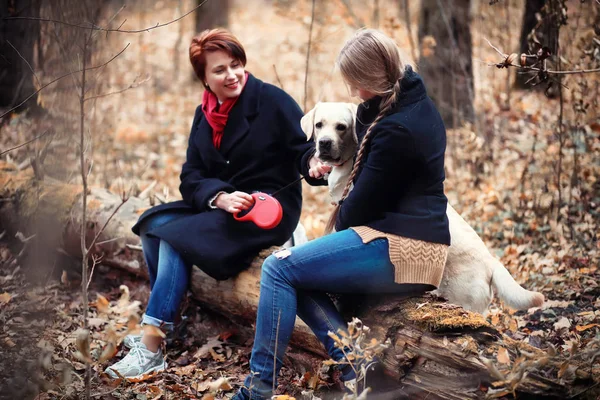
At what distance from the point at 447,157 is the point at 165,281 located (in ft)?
14.8

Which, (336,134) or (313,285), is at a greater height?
(336,134)

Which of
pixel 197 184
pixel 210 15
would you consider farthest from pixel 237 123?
pixel 210 15

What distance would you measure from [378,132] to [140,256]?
241cm

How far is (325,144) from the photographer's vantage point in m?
3.36

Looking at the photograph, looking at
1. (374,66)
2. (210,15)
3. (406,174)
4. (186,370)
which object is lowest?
(186,370)

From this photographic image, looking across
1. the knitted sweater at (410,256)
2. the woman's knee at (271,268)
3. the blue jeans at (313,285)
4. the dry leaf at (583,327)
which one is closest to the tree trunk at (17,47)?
the woman's knee at (271,268)

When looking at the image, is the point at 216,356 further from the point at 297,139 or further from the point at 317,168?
the point at 297,139

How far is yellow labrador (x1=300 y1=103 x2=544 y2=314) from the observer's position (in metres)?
3.14

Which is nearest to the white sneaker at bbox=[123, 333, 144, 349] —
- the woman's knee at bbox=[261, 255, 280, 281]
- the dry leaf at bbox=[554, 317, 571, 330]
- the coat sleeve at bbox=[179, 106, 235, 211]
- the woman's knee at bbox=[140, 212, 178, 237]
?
the woman's knee at bbox=[140, 212, 178, 237]

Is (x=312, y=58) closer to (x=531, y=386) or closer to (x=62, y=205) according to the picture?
(x=62, y=205)

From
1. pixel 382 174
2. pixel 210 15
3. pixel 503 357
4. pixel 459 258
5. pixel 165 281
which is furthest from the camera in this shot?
pixel 210 15

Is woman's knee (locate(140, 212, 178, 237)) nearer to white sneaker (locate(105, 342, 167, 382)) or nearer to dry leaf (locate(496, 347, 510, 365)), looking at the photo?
white sneaker (locate(105, 342, 167, 382))

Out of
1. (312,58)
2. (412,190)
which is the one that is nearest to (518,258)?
(412,190)

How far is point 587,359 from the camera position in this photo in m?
2.36
